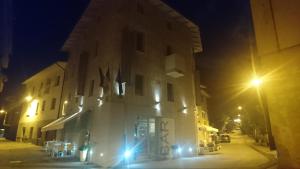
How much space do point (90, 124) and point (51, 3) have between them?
18127 millimetres

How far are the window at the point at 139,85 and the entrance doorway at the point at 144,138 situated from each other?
1.78 m

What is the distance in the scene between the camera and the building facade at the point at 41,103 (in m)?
24.6

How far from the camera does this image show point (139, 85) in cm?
1503

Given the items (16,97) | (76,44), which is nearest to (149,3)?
(76,44)

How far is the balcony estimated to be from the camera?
55.0ft

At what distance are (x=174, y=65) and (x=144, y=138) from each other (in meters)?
6.19

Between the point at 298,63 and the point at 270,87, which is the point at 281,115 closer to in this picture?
the point at 270,87

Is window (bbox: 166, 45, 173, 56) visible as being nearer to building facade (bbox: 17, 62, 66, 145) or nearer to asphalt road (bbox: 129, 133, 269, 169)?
asphalt road (bbox: 129, 133, 269, 169)

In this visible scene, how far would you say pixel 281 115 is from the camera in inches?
232

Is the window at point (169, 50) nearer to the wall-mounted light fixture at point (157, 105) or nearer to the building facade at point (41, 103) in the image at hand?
the wall-mounted light fixture at point (157, 105)

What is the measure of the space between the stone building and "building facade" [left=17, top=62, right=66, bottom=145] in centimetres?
2198

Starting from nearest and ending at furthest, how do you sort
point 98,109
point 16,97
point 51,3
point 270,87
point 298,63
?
1. point 298,63
2. point 270,87
3. point 98,109
4. point 51,3
5. point 16,97

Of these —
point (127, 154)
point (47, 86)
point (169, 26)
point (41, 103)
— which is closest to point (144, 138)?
point (127, 154)

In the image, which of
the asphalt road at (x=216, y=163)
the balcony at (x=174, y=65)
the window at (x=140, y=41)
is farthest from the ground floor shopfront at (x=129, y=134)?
the window at (x=140, y=41)
